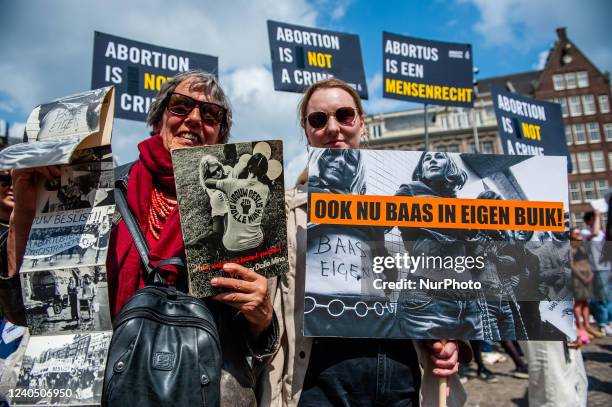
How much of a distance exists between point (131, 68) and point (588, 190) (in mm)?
48274

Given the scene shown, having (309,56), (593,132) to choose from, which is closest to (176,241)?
(309,56)

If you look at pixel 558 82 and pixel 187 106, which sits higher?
pixel 558 82

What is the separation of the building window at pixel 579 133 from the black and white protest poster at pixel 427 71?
147ft

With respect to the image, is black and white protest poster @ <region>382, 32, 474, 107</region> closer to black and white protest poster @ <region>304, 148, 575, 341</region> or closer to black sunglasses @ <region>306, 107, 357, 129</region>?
black sunglasses @ <region>306, 107, 357, 129</region>

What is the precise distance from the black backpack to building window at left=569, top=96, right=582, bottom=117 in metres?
51.9

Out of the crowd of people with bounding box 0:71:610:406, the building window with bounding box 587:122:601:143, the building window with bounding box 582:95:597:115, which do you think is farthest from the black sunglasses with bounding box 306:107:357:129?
the building window with bounding box 582:95:597:115

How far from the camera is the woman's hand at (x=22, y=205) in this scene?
1386 mm

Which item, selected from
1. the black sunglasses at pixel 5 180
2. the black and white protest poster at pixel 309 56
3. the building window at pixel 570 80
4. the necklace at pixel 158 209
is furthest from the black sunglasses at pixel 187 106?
the building window at pixel 570 80

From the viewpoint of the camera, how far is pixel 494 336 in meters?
1.64

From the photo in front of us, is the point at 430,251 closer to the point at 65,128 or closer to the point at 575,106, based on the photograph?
the point at 65,128

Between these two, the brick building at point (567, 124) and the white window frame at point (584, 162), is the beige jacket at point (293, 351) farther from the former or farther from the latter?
the white window frame at point (584, 162)

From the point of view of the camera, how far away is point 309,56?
5613 mm

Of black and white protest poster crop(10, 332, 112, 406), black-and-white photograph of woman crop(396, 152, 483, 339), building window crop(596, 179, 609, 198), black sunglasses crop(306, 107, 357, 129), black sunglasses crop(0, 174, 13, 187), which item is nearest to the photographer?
black and white protest poster crop(10, 332, 112, 406)

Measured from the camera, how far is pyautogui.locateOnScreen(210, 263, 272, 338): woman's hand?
1360 mm
